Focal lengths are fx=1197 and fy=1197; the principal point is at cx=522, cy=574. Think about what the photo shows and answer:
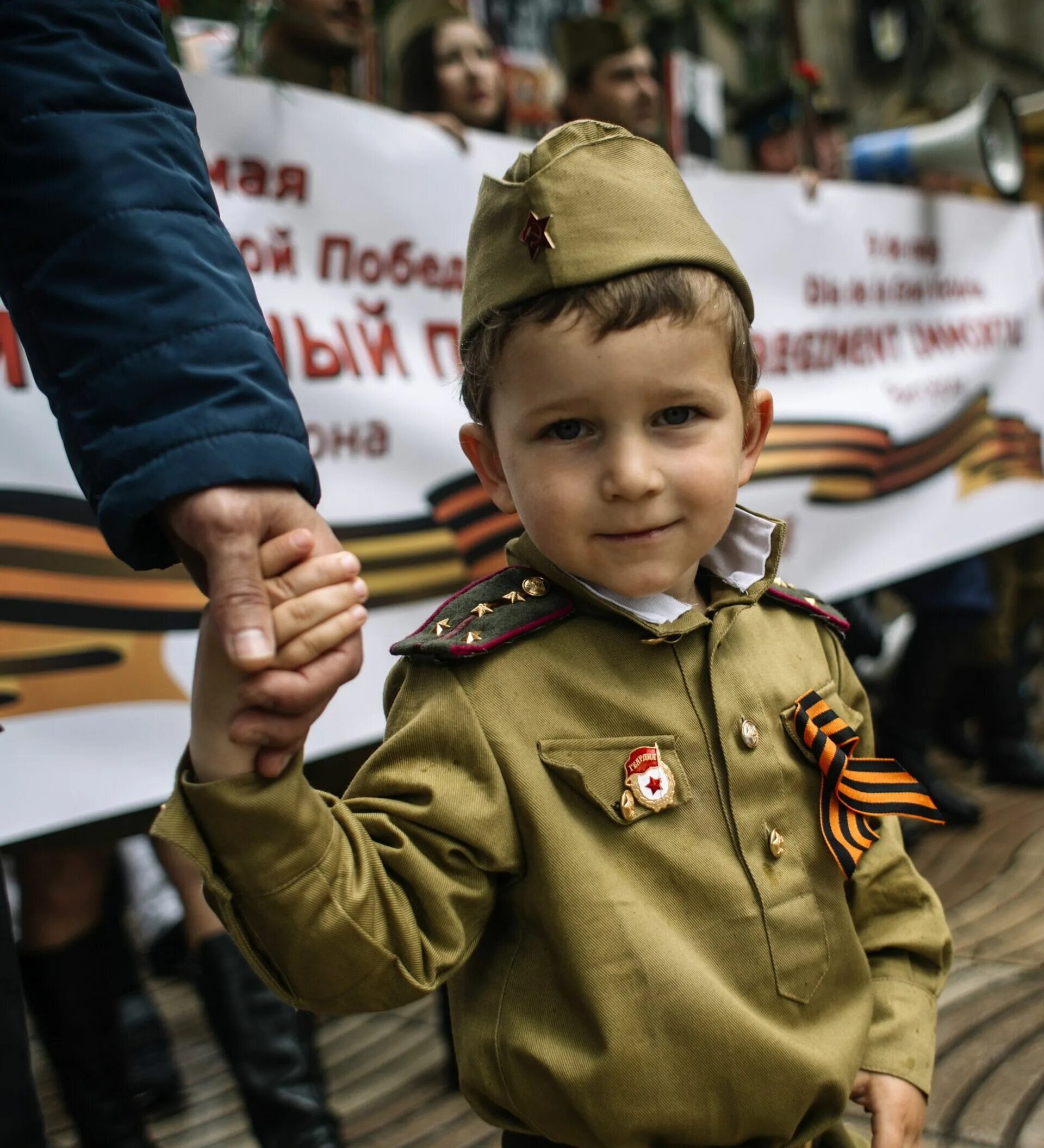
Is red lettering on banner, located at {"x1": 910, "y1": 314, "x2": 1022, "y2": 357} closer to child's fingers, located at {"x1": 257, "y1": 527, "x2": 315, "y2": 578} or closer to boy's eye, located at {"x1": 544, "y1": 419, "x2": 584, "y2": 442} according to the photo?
boy's eye, located at {"x1": 544, "y1": 419, "x2": 584, "y2": 442}

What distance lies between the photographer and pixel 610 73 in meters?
3.43

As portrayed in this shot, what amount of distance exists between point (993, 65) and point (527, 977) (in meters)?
10.1

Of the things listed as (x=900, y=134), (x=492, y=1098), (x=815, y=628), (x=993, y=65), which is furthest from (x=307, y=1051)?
(x=993, y=65)

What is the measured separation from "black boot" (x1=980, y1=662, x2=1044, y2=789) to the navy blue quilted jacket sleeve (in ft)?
11.9

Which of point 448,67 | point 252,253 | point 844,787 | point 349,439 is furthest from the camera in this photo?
point 448,67

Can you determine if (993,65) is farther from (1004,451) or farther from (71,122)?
(71,122)

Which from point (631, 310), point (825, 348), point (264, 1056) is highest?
point (631, 310)

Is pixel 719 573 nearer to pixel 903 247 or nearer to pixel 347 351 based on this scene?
pixel 347 351

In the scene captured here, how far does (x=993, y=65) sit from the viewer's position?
938 cm

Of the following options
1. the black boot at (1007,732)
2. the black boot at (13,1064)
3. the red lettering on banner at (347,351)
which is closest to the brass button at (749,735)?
the black boot at (13,1064)

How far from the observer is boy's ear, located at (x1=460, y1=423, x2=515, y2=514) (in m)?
1.15

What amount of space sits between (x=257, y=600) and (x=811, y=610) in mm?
688

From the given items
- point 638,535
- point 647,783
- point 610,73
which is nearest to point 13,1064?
point 647,783

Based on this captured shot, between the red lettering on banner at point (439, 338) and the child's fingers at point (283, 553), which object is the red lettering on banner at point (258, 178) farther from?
the child's fingers at point (283, 553)
